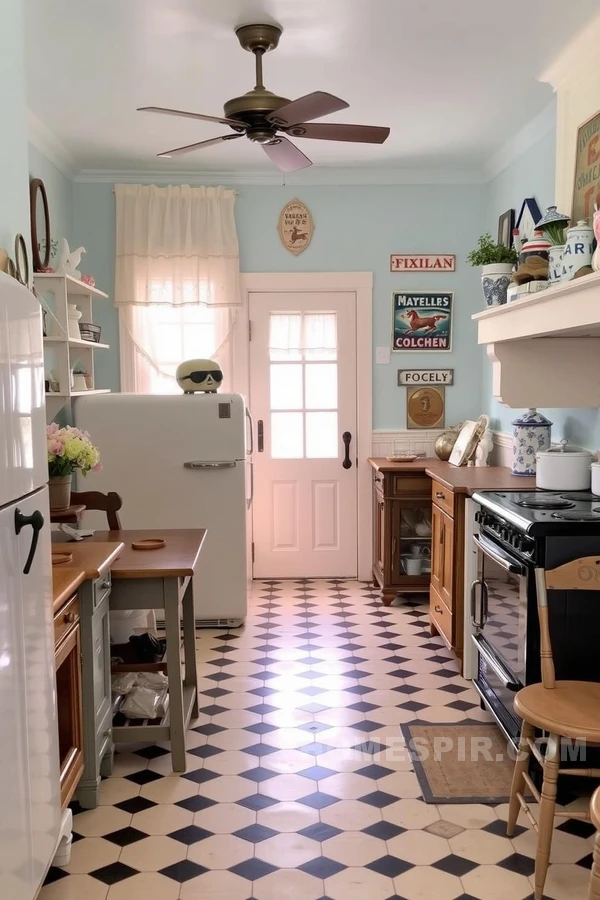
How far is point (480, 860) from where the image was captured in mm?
2475

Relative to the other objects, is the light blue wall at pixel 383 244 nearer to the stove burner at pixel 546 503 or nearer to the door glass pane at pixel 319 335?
the door glass pane at pixel 319 335

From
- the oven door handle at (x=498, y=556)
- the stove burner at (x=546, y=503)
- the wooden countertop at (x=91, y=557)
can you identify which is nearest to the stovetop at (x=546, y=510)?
the stove burner at (x=546, y=503)

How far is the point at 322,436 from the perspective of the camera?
5879 mm

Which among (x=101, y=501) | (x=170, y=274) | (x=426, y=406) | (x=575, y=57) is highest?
(x=575, y=57)

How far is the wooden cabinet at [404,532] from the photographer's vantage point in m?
5.19

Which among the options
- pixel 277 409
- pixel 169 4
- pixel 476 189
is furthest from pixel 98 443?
pixel 476 189

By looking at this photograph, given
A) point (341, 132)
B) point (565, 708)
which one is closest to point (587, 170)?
point (341, 132)

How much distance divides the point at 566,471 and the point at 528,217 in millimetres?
1849

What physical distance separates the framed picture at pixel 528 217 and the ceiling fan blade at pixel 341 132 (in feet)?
4.96

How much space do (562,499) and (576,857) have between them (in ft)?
4.27

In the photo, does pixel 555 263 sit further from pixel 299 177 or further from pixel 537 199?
pixel 299 177

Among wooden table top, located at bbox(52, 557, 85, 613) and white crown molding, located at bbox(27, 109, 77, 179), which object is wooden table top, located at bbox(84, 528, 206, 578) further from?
Result: white crown molding, located at bbox(27, 109, 77, 179)

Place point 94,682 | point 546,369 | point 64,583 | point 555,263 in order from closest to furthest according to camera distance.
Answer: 1. point 64,583
2. point 94,682
3. point 555,263
4. point 546,369

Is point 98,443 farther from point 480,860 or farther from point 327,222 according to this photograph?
point 480,860
